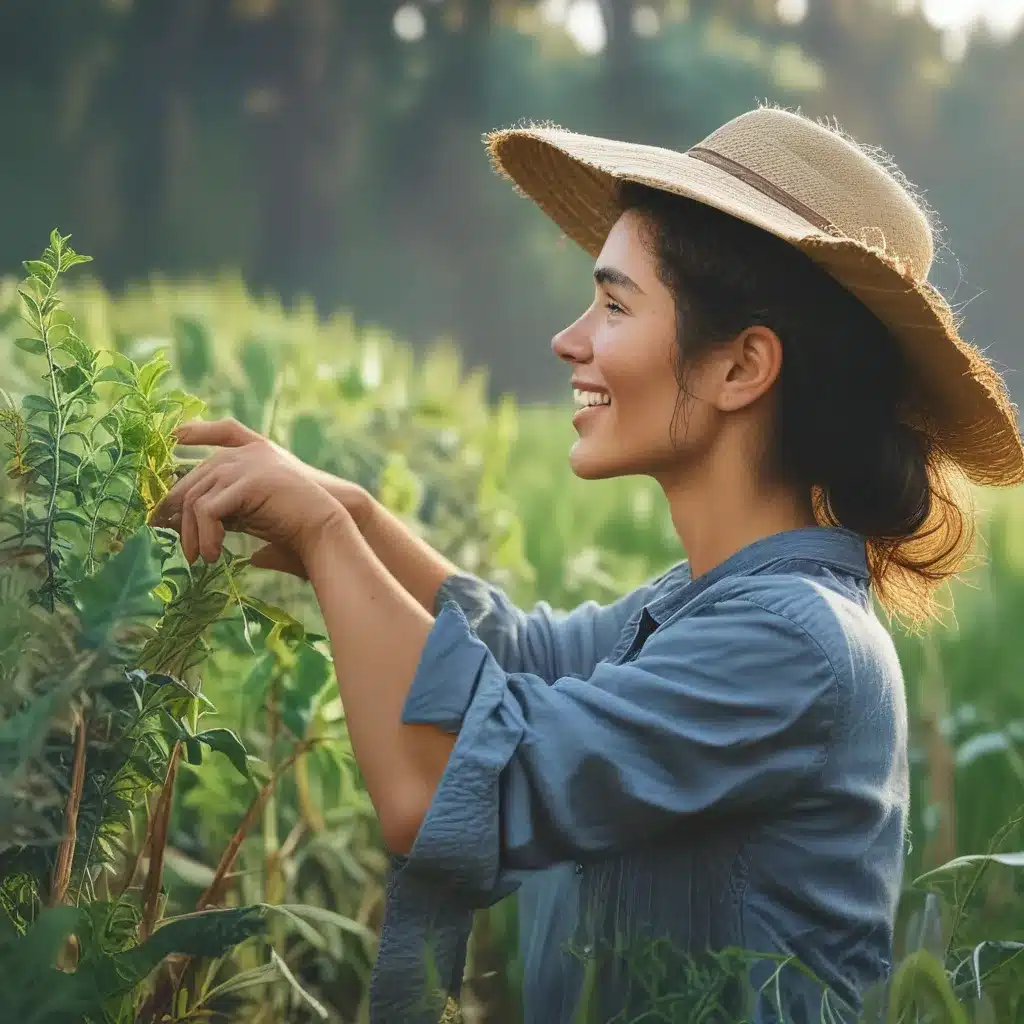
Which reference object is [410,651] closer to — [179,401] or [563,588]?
[179,401]

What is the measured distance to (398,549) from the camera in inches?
71.6

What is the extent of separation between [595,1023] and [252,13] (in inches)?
563

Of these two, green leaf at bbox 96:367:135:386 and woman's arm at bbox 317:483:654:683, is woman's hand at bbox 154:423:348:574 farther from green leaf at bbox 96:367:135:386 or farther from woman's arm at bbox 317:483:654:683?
woman's arm at bbox 317:483:654:683

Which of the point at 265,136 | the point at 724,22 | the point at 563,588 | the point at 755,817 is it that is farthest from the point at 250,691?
the point at 724,22

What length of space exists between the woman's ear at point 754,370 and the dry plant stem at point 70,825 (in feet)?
2.56

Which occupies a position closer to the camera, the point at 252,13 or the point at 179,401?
the point at 179,401

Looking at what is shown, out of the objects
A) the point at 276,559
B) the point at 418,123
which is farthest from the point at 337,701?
the point at 418,123

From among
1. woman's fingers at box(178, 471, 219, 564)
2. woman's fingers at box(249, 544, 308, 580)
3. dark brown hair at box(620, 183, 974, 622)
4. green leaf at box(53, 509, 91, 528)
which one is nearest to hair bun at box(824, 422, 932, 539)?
dark brown hair at box(620, 183, 974, 622)

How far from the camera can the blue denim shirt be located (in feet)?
4.38

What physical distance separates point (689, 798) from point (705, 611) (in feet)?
0.77

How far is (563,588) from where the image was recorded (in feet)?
11.5

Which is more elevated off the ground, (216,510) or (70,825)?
(216,510)

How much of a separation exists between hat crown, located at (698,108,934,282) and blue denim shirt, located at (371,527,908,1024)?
33cm

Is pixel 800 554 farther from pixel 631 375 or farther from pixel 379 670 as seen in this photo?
pixel 379 670
